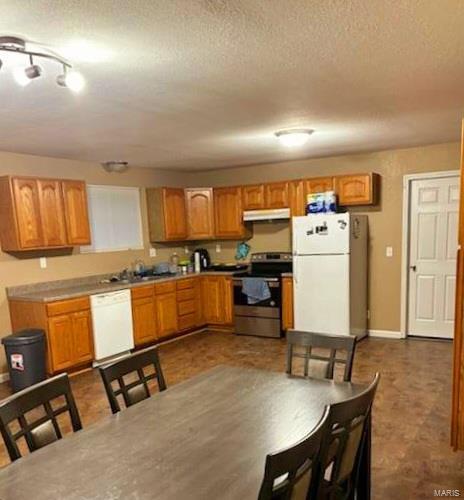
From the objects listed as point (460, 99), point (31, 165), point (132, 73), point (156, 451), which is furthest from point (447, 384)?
point (31, 165)

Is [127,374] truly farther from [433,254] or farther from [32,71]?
[433,254]

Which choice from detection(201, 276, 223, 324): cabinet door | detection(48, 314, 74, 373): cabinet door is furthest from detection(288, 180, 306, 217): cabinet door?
detection(48, 314, 74, 373): cabinet door

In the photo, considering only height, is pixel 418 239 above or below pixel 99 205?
below

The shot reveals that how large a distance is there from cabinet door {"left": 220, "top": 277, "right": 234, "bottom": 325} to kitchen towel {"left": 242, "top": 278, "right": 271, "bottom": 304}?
30cm

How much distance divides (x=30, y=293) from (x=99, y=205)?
1482mm

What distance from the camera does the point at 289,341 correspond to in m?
2.38

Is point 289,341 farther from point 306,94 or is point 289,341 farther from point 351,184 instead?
point 351,184

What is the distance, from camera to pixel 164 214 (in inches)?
238

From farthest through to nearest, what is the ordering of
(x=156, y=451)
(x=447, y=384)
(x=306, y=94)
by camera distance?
(x=447, y=384)
(x=306, y=94)
(x=156, y=451)

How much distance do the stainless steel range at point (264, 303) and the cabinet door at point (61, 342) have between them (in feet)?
7.62

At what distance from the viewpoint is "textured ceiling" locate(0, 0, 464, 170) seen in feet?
5.50

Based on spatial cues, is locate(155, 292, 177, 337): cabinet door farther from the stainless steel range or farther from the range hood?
the range hood

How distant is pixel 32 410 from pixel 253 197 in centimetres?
467

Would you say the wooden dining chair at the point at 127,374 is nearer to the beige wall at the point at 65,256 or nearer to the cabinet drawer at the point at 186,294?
the beige wall at the point at 65,256
